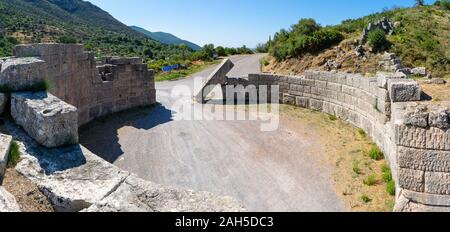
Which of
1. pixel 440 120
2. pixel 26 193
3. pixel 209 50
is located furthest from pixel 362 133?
pixel 209 50

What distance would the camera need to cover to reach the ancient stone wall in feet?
35.5

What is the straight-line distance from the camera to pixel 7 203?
3854 millimetres

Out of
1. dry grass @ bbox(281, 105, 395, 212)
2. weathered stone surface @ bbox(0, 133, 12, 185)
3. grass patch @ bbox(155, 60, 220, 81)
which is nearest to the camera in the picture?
weathered stone surface @ bbox(0, 133, 12, 185)

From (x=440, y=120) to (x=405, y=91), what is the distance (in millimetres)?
1622

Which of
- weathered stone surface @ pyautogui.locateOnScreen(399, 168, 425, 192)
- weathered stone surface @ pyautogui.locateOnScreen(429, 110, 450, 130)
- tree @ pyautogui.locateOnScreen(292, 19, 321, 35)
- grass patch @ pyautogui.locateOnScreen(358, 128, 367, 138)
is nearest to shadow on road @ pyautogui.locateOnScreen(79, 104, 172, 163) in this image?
grass patch @ pyautogui.locateOnScreen(358, 128, 367, 138)

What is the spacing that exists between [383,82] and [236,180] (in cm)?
445

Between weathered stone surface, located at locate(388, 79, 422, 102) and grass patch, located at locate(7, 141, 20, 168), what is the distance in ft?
23.8

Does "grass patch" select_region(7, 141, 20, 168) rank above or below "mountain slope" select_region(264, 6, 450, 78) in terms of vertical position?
below

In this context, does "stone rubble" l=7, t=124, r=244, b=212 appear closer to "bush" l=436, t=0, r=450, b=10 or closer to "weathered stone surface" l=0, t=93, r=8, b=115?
"weathered stone surface" l=0, t=93, r=8, b=115

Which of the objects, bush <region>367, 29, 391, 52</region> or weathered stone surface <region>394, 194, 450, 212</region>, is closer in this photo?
weathered stone surface <region>394, 194, 450, 212</region>

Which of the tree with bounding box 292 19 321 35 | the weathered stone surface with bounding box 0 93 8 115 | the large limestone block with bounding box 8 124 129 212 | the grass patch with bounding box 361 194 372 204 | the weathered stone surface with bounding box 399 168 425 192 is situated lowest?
the grass patch with bounding box 361 194 372 204

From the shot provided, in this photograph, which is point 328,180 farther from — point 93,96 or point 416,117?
point 93,96

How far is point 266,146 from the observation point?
38.5 feet
